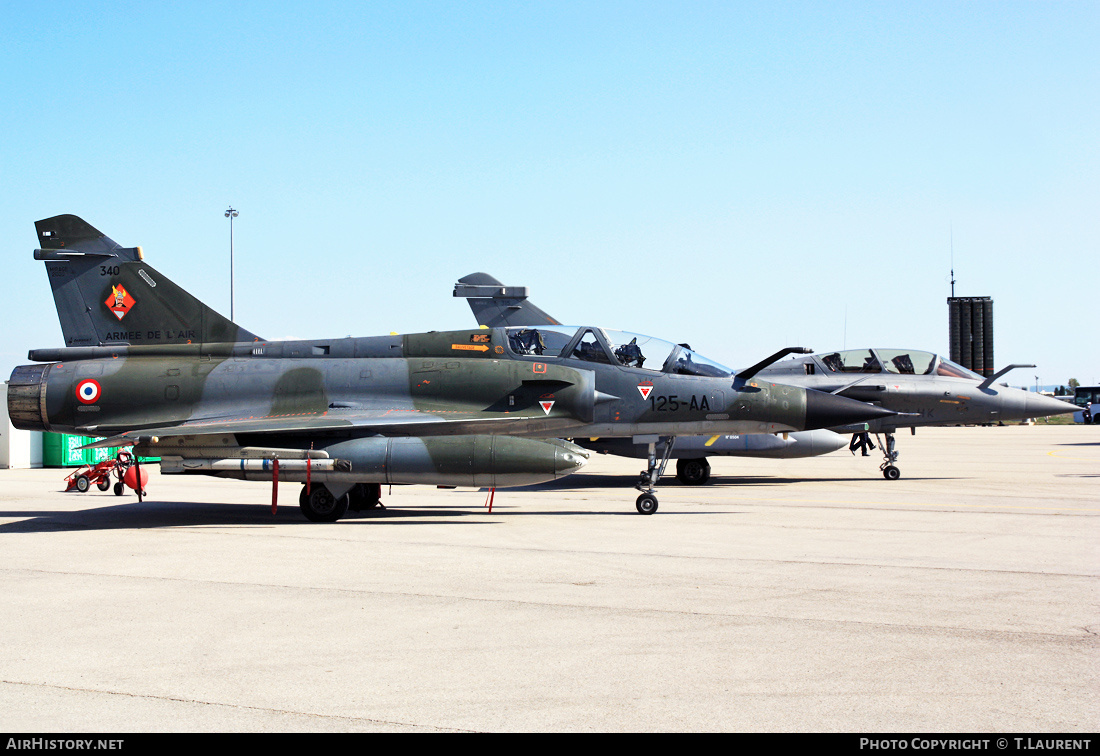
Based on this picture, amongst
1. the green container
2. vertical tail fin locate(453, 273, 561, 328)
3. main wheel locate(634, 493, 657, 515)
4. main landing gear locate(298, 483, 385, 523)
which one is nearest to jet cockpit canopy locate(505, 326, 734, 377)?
main wheel locate(634, 493, 657, 515)

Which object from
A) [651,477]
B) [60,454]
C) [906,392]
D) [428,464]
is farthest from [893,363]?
[60,454]

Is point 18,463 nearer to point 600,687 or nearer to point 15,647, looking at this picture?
point 15,647

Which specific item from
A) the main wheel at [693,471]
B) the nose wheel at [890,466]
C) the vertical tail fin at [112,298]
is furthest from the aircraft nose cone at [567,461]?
the nose wheel at [890,466]

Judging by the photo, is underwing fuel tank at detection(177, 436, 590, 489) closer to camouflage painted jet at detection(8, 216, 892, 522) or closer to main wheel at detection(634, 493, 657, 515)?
camouflage painted jet at detection(8, 216, 892, 522)

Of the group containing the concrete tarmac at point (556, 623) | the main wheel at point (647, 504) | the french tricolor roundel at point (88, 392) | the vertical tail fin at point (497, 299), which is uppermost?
the vertical tail fin at point (497, 299)

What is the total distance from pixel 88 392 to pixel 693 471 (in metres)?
12.0

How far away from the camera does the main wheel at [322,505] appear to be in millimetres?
12383

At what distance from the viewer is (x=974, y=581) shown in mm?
7578

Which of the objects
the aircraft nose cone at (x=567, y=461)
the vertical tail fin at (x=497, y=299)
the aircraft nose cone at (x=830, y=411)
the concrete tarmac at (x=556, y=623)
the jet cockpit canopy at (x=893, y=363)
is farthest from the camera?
the vertical tail fin at (x=497, y=299)

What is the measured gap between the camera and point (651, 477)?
1334 cm

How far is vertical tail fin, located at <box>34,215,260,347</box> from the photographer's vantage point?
1373 cm

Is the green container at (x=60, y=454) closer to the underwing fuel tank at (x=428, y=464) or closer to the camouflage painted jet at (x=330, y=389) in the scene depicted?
the camouflage painted jet at (x=330, y=389)

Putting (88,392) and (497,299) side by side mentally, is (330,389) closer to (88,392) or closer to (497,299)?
(88,392)

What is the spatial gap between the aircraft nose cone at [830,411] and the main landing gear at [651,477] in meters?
2.12
